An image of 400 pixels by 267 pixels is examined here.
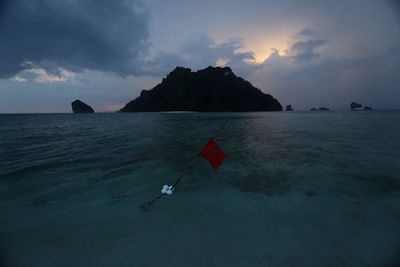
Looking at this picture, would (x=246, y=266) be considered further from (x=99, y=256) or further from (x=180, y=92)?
(x=180, y=92)

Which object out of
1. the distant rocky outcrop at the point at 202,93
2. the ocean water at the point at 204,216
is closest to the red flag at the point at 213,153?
the ocean water at the point at 204,216

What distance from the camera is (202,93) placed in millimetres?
168375

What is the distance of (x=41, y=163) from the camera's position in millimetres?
11656

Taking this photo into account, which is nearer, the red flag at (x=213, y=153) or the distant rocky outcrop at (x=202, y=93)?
the red flag at (x=213, y=153)

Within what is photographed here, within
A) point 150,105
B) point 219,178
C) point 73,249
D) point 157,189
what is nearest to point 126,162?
point 157,189

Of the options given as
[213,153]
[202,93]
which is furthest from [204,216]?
[202,93]

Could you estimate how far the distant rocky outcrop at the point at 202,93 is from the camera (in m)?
165

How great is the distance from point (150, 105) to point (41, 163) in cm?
18210

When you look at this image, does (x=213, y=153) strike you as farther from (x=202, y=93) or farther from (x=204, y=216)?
(x=202, y=93)

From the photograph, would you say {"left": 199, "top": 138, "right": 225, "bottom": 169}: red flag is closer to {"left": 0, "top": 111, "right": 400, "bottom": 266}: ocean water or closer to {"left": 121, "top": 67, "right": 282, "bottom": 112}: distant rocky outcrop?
{"left": 0, "top": 111, "right": 400, "bottom": 266}: ocean water

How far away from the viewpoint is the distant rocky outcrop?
165 meters

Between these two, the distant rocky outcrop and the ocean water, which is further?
the distant rocky outcrop

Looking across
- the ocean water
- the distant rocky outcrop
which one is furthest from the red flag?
the distant rocky outcrop

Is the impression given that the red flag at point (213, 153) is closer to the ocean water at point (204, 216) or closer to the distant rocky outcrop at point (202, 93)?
the ocean water at point (204, 216)
